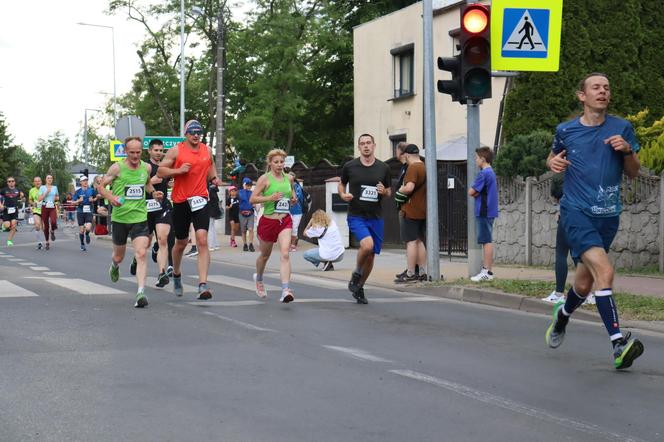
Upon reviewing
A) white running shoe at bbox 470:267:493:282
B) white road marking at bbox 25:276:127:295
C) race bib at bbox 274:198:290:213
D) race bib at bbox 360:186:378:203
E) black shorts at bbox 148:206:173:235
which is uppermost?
race bib at bbox 360:186:378:203

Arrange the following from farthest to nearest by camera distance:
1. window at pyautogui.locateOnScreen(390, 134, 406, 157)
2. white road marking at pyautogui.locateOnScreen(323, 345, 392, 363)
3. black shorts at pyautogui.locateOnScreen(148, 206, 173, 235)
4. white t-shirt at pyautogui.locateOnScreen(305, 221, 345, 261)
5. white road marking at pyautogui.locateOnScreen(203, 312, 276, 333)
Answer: window at pyautogui.locateOnScreen(390, 134, 406, 157) < white t-shirt at pyautogui.locateOnScreen(305, 221, 345, 261) < black shorts at pyautogui.locateOnScreen(148, 206, 173, 235) < white road marking at pyautogui.locateOnScreen(203, 312, 276, 333) < white road marking at pyautogui.locateOnScreen(323, 345, 392, 363)

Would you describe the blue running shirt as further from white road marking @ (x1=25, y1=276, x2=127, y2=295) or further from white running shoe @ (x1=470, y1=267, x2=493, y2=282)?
white road marking @ (x1=25, y1=276, x2=127, y2=295)

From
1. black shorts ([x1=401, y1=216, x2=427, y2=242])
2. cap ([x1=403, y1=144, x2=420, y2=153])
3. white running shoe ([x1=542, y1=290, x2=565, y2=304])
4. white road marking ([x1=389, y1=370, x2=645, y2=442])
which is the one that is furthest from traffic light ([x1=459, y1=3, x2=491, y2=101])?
white road marking ([x1=389, y1=370, x2=645, y2=442])

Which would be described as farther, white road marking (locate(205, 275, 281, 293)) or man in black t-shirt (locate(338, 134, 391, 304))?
white road marking (locate(205, 275, 281, 293))

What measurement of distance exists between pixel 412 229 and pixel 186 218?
3.65 metres

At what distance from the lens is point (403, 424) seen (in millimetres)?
5410

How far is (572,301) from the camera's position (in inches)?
300

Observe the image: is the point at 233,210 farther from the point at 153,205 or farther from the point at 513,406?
the point at 513,406

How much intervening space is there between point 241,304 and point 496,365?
4592mm

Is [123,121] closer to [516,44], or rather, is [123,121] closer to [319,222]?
[319,222]

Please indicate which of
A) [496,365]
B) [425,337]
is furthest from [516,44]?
[496,365]

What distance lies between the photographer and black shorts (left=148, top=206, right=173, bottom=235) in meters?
12.9

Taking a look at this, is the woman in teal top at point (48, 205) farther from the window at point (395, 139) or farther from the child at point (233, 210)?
the window at point (395, 139)

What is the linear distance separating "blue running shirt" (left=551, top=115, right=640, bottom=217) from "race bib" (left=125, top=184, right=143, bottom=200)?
579 cm
